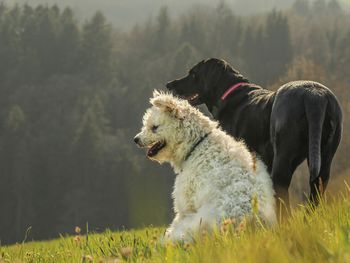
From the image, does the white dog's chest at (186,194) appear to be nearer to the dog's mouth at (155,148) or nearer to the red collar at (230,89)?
the dog's mouth at (155,148)

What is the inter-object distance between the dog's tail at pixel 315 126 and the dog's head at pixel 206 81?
9.85 ft

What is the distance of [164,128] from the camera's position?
7.38 meters

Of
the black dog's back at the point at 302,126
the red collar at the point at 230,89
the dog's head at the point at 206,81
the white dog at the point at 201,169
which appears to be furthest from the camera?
the dog's head at the point at 206,81

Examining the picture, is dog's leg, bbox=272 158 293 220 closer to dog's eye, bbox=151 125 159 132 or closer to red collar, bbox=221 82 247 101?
dog's eye, bbox=151 125 159 132

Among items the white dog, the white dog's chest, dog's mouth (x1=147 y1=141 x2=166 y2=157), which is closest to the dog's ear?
the white dog

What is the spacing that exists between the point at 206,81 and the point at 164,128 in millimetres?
3636

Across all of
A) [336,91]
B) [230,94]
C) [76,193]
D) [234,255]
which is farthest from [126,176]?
[234,255]

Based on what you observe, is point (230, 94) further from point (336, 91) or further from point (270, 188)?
point (336, 91)

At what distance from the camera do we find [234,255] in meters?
3.02

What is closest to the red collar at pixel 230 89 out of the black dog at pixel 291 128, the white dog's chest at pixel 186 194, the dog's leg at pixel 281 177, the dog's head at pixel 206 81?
the dog's head at pixel 206 81

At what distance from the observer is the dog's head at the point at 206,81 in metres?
10.5

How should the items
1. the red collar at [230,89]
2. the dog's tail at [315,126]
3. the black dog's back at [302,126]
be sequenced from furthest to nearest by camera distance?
the red collar at [230,89] → the black dog's back at [302,126] → the dog's tail at [315,126]

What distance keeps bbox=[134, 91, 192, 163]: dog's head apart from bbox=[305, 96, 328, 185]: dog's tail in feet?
4.79

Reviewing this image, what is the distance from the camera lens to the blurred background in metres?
81.8
